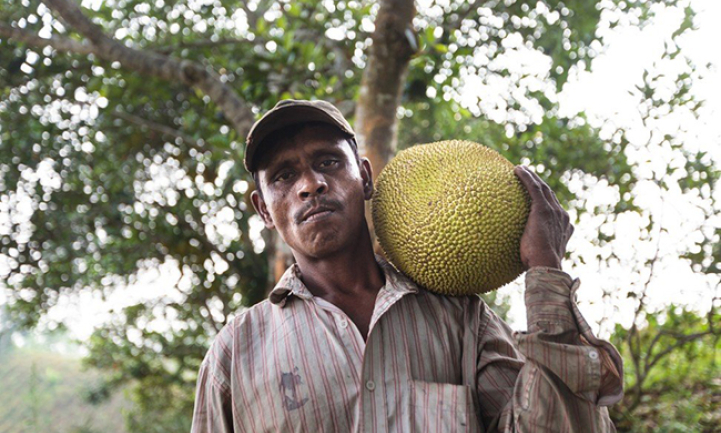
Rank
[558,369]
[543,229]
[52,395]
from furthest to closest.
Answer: [52,395]
[543,229]
[558,369]

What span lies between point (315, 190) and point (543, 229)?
0.50 meters

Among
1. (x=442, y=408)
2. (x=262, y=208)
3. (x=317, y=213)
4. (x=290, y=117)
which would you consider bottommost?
(x=442, y=408)

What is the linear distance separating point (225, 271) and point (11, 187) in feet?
5.91

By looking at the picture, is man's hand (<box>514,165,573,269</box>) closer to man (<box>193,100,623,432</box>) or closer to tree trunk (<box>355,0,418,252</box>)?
man (<box>193,100,623,432</box>)

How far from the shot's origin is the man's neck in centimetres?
137

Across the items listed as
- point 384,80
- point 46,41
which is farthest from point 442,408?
point 46,41

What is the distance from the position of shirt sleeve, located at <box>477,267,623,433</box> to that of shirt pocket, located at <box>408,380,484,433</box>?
0.07 meters

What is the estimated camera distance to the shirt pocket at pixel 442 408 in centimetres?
114

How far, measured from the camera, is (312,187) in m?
1.30

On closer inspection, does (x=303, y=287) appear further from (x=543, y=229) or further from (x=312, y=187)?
(x=543, y=229)

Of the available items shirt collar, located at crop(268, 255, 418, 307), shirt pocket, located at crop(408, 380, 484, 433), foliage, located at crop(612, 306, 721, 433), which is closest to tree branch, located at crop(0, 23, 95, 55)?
shirt collar, located at crop(268, 255, 418, 307)

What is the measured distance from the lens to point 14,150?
4.49 m

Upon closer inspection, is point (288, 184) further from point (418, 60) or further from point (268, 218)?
point (418, 60)

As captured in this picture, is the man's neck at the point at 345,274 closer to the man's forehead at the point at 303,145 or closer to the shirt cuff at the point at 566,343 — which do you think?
the man's forehead at the point at 303,145
